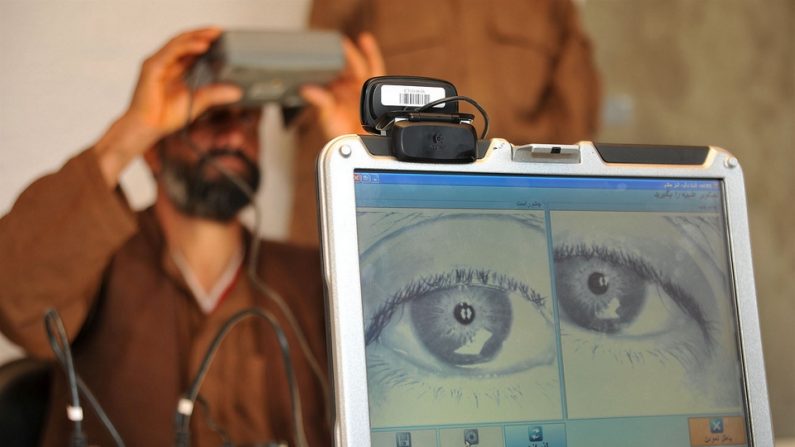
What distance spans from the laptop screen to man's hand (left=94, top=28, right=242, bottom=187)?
73 centimetres

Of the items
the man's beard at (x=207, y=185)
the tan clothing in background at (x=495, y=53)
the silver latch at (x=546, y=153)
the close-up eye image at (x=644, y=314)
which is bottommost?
the close-up eye image at (x=644, y=314)

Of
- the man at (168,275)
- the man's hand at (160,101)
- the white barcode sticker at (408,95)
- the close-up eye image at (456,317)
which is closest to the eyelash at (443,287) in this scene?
the close-up eye image at (456,317)

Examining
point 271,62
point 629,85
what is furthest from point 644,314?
A: point 629,85

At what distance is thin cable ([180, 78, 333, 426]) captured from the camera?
1239mm

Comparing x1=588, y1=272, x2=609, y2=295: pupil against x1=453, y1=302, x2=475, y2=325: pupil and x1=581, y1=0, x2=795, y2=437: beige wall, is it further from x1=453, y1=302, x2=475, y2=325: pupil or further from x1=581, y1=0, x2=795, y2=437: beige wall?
x1=581, y1=0, x2=795, y2=437: beige wall

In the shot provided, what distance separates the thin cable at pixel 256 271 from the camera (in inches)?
48.8

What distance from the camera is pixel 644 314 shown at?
62 centimetres

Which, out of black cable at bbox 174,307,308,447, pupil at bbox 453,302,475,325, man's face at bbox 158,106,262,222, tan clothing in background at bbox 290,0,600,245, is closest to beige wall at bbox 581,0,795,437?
tan clothing in background at bbox 290,0,600,245

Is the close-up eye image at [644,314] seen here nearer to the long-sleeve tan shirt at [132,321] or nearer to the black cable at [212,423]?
the black cable at [212,423]

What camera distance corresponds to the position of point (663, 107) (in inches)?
68.2

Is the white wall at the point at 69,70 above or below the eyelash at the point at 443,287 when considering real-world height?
above

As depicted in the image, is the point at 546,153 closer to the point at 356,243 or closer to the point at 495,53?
the point at 356,243

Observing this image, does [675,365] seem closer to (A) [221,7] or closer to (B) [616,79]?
(A) [221,7]

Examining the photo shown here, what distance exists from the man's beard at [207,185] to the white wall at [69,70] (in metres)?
0.04
